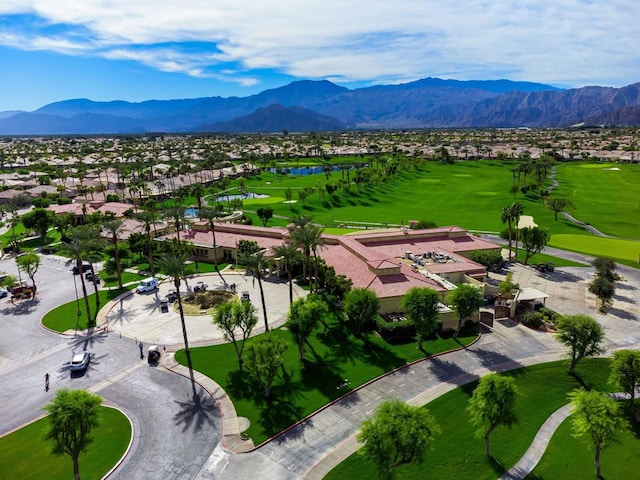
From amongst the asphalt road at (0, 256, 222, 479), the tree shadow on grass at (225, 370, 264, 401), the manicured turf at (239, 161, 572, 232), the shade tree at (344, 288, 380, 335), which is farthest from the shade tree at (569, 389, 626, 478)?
the manicured turf at (239, 161, 572, 232)

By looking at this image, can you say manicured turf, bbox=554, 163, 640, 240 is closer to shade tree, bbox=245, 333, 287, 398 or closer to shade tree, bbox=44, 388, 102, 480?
shade tree, bbox=245, 333, 287, 398

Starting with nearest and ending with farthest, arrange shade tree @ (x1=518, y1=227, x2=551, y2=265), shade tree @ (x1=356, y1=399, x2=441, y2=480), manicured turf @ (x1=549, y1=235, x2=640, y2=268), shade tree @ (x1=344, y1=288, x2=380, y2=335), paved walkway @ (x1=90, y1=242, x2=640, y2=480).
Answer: shade tree @ (x1=356, y1=399, x2=441, y2=480) < paved walkway @ (x1=90, y1=242, x2=640, y2=480) < shade tree @ (x1=344, y1=288, x2=380, y2=335) < shade tree @ (x1=518, y1=227, x2=551, y2=265) < manicured turf @ (x1=549, y1=235, x2=640, y2=268)

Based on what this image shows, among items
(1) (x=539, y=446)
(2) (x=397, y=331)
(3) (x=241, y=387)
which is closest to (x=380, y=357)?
(2) (x=397, y=331)

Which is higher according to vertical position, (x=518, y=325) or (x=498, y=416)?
(x=498, y=416)

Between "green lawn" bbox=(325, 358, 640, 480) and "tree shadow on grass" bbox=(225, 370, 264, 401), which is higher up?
"tree shadow on grass" bbox=(225, 370, 264, 401)

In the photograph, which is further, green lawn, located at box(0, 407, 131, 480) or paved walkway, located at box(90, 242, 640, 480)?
paved walkway, located at box(90, 242, 640, 480)

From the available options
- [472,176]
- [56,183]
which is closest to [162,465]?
[56,183]

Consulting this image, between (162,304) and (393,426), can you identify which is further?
(162,304)

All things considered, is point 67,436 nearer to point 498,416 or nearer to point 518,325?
point 498,416
